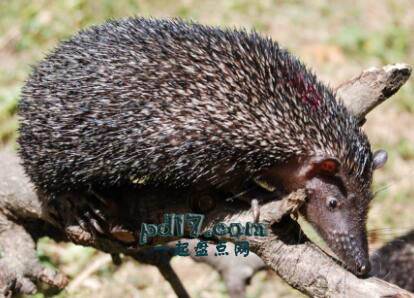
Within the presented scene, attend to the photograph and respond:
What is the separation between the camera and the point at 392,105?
893 cm

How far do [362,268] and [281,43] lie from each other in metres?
5.67

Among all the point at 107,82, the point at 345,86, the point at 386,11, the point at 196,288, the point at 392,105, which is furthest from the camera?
the point at 386,11

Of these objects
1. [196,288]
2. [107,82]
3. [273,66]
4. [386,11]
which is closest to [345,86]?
[273,66]

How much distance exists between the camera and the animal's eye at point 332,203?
189 inches

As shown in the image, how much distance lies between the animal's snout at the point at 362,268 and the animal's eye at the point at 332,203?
1.41 ft

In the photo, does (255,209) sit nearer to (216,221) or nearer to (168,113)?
(216,221)

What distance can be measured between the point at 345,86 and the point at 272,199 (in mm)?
1085

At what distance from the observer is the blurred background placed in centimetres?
708

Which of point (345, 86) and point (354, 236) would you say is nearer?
point (354, 236)

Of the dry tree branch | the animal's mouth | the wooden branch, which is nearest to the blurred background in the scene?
the dry tree branch

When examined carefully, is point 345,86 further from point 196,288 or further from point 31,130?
point 196,288

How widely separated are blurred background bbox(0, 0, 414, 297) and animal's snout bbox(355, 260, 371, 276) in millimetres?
2496

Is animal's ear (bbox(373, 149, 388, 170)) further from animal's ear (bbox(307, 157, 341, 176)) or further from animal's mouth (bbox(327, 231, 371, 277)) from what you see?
animal's mouth (bbox(327, 231, 371, 277))

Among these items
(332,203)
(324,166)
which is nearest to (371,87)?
(324,166)
